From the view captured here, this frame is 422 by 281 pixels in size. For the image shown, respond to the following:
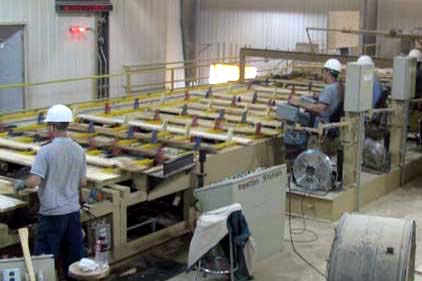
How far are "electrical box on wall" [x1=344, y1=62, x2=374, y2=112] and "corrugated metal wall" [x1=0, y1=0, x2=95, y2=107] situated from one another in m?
8.38

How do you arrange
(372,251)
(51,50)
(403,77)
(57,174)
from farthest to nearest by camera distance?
(51,50), (403,77), (57,174), (372,251)

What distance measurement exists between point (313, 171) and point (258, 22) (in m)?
11.7

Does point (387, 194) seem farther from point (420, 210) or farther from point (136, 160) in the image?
point (136, 160)

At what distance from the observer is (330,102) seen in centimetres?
993

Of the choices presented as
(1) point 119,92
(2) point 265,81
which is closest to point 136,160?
(2) point 265,81

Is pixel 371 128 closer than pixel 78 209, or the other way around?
pixel 78 209

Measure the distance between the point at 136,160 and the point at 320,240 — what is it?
2.47 meters

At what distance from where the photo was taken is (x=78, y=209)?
20.9 feet

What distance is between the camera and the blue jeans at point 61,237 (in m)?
6.27

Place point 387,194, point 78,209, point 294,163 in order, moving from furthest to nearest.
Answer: point 387,194 → point 294,163 → point 78,209

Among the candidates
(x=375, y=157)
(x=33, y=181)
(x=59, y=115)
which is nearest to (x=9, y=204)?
(x=33, y=181)

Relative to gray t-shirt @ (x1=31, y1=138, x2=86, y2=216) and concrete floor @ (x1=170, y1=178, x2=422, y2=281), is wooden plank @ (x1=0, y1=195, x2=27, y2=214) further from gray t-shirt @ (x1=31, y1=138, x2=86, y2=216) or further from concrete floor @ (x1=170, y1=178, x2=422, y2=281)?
concrete floor @ (x1=170, y1=178, x2=422, y2=281)

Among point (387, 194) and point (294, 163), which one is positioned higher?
point (294, 163)

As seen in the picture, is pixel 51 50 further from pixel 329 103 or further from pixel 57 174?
pixel 57 174
